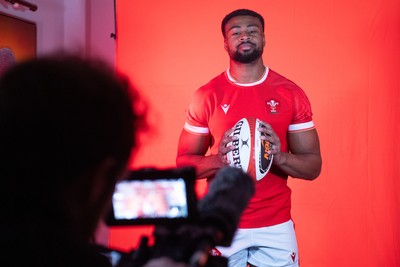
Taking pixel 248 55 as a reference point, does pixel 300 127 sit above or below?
below

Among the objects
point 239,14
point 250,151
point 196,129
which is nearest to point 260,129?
point 250,151

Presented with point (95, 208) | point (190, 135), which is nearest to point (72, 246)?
point (95, 208)

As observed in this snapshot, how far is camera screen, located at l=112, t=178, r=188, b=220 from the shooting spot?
0.73m

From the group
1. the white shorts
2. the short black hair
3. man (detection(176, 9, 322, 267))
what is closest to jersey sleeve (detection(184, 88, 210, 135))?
man (detection(176, 9, 322, 267))

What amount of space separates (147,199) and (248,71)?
5.40 feet

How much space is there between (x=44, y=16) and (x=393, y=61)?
6.35 feet

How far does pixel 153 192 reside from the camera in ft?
2.45

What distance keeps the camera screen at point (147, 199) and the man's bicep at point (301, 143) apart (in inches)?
58.8

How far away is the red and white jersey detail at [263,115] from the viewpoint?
210 cm

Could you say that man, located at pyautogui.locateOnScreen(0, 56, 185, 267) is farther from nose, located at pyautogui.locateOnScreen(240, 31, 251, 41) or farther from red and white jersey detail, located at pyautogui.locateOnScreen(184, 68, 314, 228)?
nose, located at pyautogui.locateOnScreen(240, 31, 251, 41)

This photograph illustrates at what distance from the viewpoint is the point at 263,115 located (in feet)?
7.09

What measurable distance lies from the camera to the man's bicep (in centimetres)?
142

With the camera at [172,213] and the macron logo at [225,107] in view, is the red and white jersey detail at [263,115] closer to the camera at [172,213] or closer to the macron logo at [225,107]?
the macron logo at [225,107]

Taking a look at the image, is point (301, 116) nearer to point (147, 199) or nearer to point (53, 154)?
point (147, 199)
